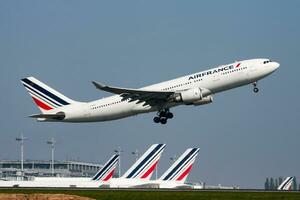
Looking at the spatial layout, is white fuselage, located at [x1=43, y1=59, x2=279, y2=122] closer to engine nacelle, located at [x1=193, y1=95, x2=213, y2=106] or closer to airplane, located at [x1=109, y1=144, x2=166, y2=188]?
engine nacelle, located at [x1=193, y1=95, x2=213, y2=106]

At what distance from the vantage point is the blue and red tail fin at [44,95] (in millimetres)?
78250

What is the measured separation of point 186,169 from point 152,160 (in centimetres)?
472

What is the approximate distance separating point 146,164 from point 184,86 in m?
27.8

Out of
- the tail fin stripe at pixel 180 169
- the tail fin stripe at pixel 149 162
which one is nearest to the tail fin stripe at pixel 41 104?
the tail fin stripe at pixel 149 162

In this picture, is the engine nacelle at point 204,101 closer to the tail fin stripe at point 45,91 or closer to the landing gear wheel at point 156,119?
the landing gear wheel at point 156,119

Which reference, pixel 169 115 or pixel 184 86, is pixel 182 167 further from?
pixel 184 86

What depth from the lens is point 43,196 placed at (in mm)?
40438

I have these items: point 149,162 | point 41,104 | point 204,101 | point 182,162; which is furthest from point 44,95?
point 182,162

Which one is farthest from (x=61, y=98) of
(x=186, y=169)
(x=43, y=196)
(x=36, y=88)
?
(x=43, y=196)

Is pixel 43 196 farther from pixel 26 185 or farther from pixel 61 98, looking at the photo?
pixel 26 185

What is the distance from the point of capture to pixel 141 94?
237 ft

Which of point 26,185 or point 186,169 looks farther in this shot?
point 186,169

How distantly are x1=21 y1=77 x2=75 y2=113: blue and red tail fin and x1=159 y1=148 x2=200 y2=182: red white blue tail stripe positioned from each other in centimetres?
2381

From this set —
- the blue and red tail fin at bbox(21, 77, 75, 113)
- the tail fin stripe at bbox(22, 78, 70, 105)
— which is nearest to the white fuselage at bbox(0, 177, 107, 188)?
the blue and red tail fin at bbox(21, 77, 75, 113)
